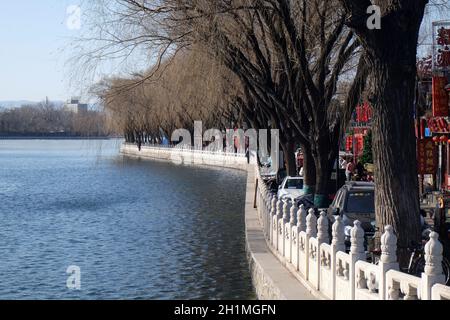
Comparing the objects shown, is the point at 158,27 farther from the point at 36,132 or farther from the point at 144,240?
the point at 36,132

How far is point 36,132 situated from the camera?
7854 inches

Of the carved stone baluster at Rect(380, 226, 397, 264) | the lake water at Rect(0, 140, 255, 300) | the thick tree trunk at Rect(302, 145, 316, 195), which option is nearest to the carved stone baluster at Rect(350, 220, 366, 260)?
the carved stone baluster at Rect(380, 226, 397, 264)

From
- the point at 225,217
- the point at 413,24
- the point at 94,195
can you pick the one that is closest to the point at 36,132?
the point at 94,195

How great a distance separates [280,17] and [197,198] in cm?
1729

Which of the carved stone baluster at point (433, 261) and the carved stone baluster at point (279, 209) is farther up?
the carved stone baluster at point (433, 261)

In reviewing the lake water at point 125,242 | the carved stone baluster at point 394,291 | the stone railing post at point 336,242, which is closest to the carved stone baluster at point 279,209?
the lake water at point 125,242

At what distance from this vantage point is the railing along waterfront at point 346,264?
6711 mm

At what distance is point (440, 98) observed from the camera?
2323 cm

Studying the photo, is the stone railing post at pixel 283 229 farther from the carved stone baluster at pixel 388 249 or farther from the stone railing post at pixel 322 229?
the carved stone baluster at pixel 388 249

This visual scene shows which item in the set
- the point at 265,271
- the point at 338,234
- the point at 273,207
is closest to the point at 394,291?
the point at 338,234

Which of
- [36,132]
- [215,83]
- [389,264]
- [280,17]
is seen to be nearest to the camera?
[389,264]

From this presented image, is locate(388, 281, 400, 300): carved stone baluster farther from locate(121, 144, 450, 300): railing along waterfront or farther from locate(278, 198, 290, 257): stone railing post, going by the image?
locate(278, 198, 290, 257): stone railing post

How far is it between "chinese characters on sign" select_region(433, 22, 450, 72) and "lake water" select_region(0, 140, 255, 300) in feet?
24.4

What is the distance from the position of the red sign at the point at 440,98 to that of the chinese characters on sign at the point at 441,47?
0.36m
